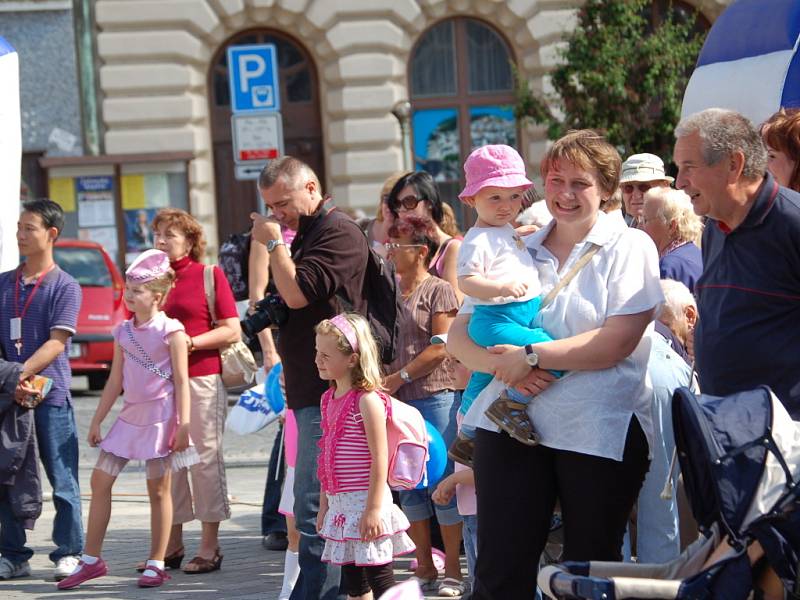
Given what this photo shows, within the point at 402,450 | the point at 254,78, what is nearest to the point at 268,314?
the point at 402,450

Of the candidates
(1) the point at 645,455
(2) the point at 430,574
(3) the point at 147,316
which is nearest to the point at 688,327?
(1) the point at 645,455

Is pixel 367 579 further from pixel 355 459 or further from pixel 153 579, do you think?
pixel 153 579

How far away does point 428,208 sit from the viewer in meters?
7.68

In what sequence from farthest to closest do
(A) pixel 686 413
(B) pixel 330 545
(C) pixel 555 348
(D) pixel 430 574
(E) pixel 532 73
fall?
(E) pixel 532 73 < (D) pixel 430 574 < (B) pixel 330 545 < (C) pixel 555 348 < (A) pixel 686 413

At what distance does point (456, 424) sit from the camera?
7.35 metres

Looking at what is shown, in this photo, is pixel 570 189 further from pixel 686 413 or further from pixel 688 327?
pixel 688 327

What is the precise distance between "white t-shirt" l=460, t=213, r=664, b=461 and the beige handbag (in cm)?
349

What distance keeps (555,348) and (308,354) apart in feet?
6.22

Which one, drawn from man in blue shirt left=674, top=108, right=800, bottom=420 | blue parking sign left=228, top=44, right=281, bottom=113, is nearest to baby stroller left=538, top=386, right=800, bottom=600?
man in blue shirt left=674, top=108, right=800, bottom=420

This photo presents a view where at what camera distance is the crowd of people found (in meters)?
4.54

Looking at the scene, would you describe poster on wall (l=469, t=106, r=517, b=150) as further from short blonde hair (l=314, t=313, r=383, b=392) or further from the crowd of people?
short blonde hair (l=314, t=313, r=383, b=392)

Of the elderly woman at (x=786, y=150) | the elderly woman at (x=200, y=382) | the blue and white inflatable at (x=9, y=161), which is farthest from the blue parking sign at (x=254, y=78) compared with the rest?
the elderly woman at (x=786, y=150)

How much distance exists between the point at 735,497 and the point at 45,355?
4.80 m

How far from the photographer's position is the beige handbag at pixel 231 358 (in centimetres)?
800
